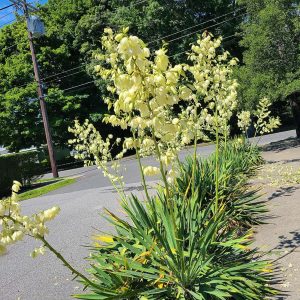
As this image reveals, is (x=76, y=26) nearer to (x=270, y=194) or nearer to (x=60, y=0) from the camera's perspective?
(x=60, y=0)

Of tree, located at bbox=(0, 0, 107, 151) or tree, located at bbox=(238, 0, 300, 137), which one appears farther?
tree, located at bbox=(0, 0, 107, 151)

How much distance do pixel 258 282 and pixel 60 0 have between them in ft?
109

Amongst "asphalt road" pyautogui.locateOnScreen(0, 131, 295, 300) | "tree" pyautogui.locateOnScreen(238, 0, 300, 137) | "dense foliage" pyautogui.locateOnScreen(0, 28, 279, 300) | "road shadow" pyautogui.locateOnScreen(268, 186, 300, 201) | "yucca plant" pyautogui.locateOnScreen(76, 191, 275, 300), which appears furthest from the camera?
"tree" pyautogui.locateOnScreen(238, 0, 300, 137)

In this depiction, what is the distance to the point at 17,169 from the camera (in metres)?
19.6

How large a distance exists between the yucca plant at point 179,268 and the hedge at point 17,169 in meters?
16.0

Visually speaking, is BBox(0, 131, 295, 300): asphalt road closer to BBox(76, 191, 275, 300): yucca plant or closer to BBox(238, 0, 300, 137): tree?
BBox(76, 191, 275, 300): yucca plant

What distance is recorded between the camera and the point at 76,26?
96.9 ft

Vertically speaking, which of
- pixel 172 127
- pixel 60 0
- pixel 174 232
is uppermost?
pixel 60 0

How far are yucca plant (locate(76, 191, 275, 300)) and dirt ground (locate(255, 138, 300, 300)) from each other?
9.5 inches

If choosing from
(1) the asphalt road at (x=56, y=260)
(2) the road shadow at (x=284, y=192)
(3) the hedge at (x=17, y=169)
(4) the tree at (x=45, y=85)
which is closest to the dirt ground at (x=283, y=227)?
(2) the road shadow at (x=284, y=192)

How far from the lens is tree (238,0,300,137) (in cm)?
1388

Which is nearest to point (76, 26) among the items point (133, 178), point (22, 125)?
point (22, 125)

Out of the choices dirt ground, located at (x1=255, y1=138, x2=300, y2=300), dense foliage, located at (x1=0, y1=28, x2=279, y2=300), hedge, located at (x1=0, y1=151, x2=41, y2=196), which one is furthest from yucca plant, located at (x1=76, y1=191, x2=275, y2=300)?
hedge, located at (x1=0, y1=151, x2=41, y2=196)

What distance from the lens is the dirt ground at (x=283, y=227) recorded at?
152 inches
